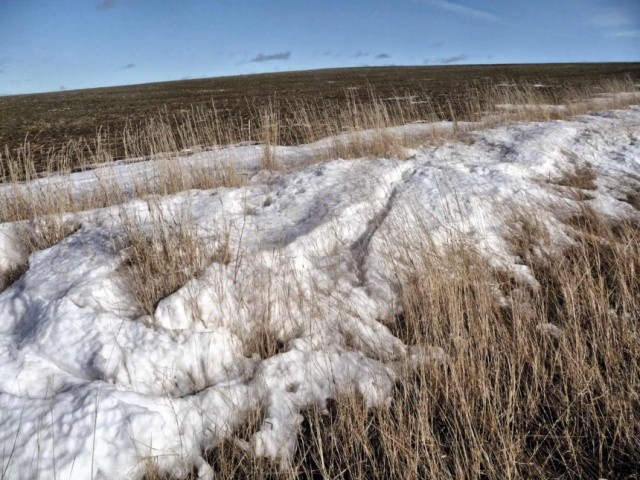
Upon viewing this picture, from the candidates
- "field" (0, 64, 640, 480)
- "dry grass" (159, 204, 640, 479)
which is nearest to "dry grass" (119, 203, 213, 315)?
"field" (0, 64, 640, 480)

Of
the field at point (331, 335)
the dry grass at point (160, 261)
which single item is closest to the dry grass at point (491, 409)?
the field at point (331, 335)

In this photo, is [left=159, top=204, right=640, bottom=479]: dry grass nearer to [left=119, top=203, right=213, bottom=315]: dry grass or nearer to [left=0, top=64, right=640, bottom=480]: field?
[left=0, top=64, right=640, bottom=480]: field

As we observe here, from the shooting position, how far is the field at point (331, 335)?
6.15 ft

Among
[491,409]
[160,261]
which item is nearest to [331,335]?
[491,409]

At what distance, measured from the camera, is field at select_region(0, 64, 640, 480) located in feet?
A: 6.15

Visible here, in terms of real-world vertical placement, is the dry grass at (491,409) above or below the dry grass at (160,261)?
below

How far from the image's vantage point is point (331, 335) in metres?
2.70

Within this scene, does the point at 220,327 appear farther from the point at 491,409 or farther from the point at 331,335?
the point at 491,409

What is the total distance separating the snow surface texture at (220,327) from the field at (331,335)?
0.01 meters

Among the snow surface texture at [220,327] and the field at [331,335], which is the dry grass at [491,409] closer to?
the field at [331,335]

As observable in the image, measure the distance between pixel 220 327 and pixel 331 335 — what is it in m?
0.74

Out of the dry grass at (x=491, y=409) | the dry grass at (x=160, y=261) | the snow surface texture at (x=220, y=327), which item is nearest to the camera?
the dry grass at (x=491, y=409)

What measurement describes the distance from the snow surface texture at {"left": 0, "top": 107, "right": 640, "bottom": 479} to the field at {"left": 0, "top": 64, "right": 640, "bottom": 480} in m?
0.01

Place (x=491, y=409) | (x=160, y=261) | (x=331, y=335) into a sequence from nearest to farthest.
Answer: (x=491, y=409), (x=331, y=335), (x=160, y=261)
